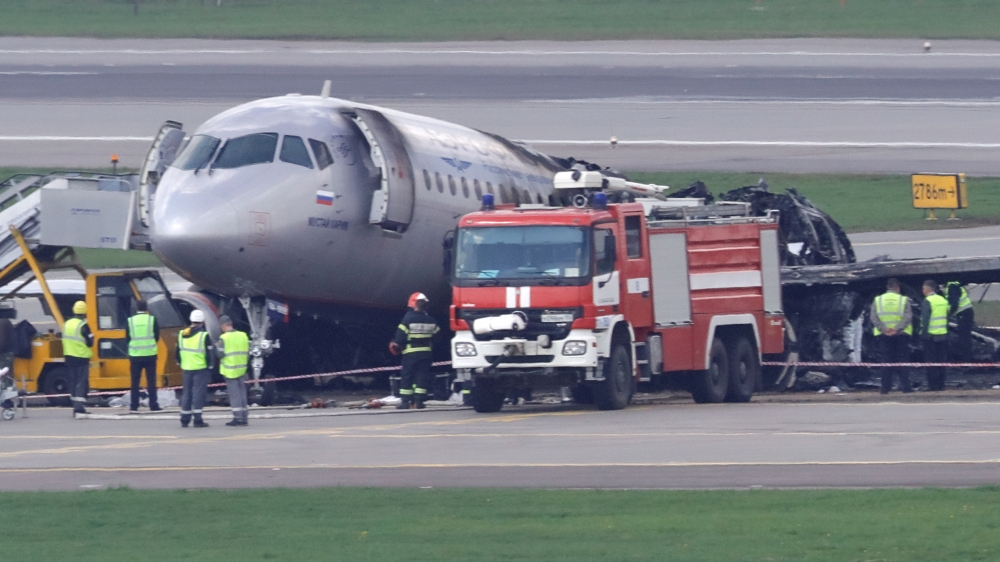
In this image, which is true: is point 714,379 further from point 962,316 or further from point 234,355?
point 234,355

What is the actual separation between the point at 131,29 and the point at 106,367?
44.9 metres

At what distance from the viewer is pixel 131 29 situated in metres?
70.0

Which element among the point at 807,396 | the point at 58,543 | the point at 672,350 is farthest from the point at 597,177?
the point at 58,543

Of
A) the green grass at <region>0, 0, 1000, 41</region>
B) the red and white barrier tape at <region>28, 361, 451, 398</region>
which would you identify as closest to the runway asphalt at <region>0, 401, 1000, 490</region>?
the red and white barrier tape at <region>28, 361, 451, 398</region>

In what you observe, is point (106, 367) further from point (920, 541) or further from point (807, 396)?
point (920, 541)

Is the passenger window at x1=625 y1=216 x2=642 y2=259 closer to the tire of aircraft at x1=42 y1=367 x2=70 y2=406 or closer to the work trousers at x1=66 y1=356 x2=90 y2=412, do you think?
the work trousers at x1=66 y1=356 x2=90 y2=412

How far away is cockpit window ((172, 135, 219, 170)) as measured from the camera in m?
24.9

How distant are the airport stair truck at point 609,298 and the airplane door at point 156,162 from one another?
5445 millimetres

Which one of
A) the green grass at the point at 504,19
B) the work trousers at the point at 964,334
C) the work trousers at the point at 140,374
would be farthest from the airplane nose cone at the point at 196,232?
the green grass at the point at 504,19

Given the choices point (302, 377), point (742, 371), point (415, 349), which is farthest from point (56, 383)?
point (742, 371)

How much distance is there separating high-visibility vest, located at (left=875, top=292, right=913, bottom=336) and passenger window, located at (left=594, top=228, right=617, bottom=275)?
694cm

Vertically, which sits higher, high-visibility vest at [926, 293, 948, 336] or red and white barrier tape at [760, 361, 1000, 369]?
high-visibility vest at [926, 293, 948, 336]

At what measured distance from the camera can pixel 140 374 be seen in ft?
86.4

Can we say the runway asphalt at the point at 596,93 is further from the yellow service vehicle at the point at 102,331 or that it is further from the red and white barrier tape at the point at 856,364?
the yellow service vehicle at the point at 102,331
